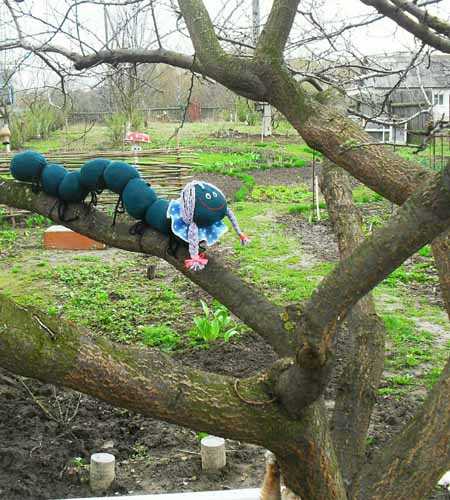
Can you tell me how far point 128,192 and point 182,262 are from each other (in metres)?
0.34

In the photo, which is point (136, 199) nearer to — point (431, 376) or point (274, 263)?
point (431, 376)

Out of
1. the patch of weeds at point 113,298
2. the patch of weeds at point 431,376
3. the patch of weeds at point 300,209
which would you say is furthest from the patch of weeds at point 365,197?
the patch of weeds at point 431,376

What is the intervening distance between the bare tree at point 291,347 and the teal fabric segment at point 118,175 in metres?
0.15

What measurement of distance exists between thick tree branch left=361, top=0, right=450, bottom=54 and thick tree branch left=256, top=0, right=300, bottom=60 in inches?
16.2

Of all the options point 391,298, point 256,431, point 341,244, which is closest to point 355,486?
point 256,431

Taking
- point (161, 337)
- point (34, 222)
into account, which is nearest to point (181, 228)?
point (161, 337)

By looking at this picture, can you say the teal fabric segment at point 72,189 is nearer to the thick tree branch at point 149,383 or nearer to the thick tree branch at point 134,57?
the thick tree branch at point 149,383

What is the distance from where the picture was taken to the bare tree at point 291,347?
6.21 ft

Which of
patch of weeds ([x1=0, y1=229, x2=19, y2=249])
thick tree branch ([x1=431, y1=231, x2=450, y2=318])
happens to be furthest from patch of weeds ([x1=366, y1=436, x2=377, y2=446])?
patch of weeds ([x1=0, y1=229, x2=19, y2=249])

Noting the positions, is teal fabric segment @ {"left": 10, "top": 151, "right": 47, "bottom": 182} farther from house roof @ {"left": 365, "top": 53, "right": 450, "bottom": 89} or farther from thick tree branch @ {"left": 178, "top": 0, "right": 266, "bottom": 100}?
house roof @ {"left": 365, "top": 53, "right": 450, "bottom": 89}

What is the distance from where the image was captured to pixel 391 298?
7242 mm

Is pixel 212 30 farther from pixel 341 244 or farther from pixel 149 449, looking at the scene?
pixel 149 449

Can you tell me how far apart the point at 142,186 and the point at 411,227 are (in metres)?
1.23

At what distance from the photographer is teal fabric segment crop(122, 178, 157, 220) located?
269cm
